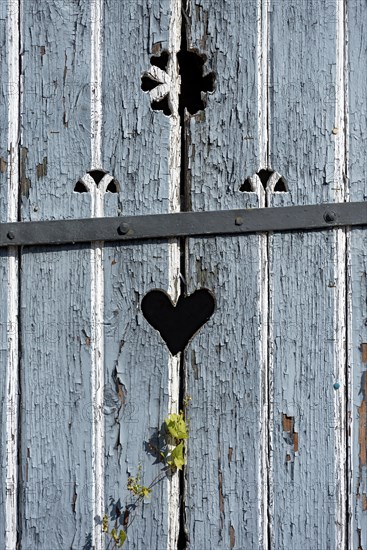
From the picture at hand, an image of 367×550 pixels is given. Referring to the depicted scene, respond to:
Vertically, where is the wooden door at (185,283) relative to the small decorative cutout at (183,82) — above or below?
below

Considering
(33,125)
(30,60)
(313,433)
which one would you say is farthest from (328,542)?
(30,60)

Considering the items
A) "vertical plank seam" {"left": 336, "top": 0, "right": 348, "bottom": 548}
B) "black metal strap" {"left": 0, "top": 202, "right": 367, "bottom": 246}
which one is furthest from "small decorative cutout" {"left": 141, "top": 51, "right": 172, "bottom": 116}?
"vertical plank seam" {"left": 336, "top": 0, "right": 348, "bottom": 548}

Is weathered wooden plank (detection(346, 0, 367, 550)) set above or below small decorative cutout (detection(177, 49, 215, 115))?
below

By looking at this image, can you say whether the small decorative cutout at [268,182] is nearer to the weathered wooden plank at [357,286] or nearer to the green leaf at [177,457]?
the weathered wooden plank at [357,286]

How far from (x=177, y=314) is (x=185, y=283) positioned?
0.06 m

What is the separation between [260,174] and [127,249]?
0.28 meters

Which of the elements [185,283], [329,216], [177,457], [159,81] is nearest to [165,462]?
[177,457]

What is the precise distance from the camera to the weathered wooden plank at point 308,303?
1640mm

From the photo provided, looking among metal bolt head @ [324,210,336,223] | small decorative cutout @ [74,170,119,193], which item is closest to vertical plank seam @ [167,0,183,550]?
small decorative cutout @ [74,170,119,193]

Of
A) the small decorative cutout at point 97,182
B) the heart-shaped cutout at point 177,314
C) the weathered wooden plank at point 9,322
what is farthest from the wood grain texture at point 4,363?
the heart-shaped cutout at point 177,314

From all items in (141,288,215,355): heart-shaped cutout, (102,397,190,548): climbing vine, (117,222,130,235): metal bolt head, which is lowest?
(102,397,190,548): climbing vine

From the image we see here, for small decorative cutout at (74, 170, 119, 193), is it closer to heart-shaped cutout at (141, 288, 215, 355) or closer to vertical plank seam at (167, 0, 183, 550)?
vertical plank seam at (167, 0, 183, 550)

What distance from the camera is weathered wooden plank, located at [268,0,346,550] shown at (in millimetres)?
1640

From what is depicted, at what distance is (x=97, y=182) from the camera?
169 cm
